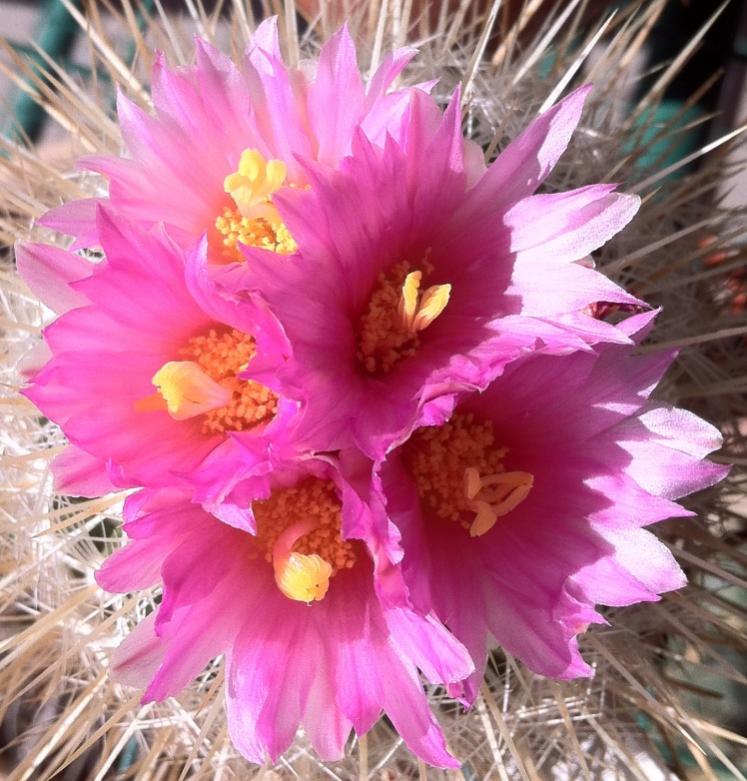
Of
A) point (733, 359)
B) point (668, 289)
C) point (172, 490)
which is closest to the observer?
point (172, 490)

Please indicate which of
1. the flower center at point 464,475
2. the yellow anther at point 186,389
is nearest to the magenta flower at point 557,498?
the flower center at point 464,475

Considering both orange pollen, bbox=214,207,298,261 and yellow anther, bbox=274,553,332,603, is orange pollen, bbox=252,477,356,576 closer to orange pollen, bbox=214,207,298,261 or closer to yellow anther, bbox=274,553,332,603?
yellow anther, bbox=274,553,332,603

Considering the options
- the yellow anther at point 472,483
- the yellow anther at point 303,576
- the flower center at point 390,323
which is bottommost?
the yellow anther at point 472,483

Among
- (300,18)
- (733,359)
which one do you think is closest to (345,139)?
(733,359)

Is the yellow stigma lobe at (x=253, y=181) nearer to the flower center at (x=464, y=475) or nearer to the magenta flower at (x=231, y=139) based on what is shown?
the magenta flower at (x=231, y=139)

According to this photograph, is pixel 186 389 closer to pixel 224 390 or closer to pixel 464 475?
pixel 224 390

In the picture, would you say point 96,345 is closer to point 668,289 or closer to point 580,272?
point 580,272

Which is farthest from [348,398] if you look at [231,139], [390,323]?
[231,139]

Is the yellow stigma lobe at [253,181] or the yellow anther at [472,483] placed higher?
the yellow stigma lobe at [253,181]
